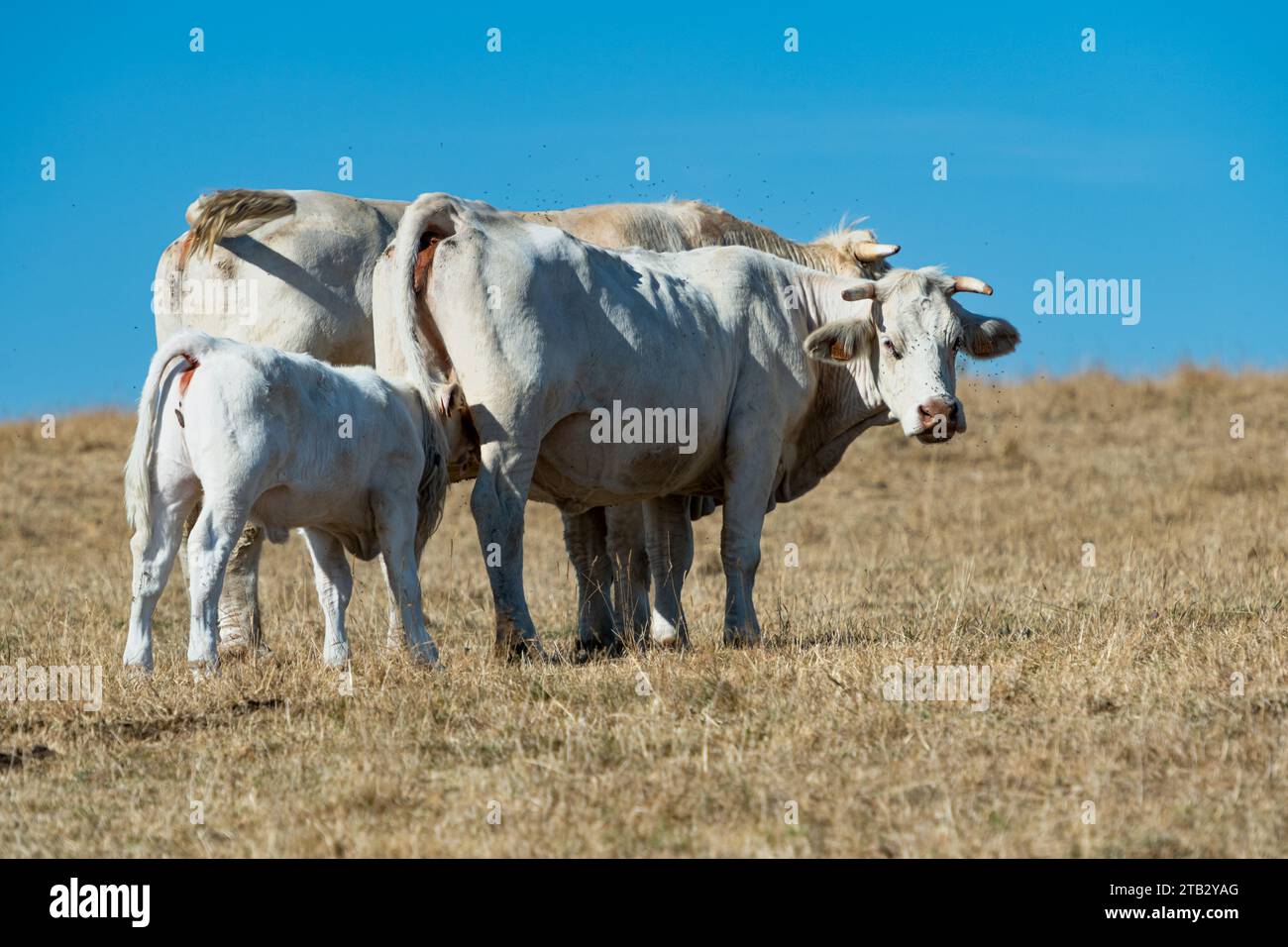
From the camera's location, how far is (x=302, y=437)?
803 cm

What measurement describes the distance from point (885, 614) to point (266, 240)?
4.67m

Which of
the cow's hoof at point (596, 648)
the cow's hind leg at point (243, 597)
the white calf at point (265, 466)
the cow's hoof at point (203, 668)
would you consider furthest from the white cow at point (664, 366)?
the cow's hind leg at point (243, 597)

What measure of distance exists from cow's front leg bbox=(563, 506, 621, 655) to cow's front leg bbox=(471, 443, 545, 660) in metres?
1.00

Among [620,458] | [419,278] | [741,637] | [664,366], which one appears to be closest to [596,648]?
[741,637]

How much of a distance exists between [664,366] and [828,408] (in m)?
1.67

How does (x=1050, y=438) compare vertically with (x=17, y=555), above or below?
above

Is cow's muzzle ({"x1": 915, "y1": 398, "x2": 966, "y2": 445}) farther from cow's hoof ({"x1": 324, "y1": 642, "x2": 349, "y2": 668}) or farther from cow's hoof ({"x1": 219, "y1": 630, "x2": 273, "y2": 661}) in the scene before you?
cow's hoof ({"x1": 219, "y1": 630, "x2": 273, "y2": 661})

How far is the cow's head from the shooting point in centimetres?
974

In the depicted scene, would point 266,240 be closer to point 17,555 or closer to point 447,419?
point 447,419

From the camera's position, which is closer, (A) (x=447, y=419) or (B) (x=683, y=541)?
(A) (x=447, y=419)

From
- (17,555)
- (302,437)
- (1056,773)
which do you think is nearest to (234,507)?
(302,437)

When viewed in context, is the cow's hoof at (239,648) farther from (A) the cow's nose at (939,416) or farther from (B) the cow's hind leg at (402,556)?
(A) the cow's nose at (939,416)

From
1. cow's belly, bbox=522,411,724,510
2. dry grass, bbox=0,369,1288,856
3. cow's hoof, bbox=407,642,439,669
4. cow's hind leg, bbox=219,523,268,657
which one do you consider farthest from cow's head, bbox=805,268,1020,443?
cow's hind leg, bbox=219,523,268,657

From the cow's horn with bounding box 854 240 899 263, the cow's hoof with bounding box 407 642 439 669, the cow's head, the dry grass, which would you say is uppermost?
the cow's horn with bounding box 854 240 899 263
